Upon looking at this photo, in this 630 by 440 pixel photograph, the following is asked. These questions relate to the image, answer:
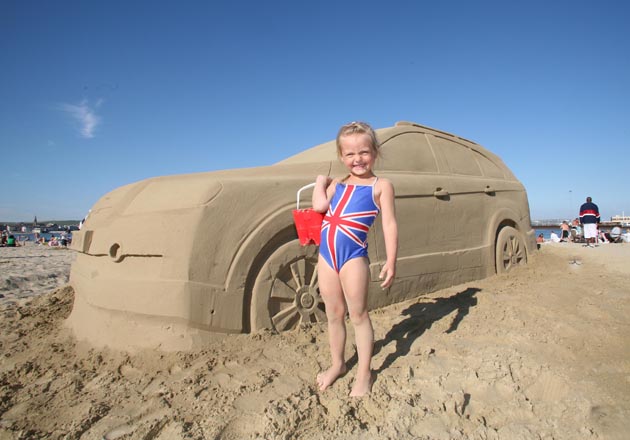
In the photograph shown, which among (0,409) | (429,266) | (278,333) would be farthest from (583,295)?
(0,409)

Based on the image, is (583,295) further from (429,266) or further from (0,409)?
(0,409)

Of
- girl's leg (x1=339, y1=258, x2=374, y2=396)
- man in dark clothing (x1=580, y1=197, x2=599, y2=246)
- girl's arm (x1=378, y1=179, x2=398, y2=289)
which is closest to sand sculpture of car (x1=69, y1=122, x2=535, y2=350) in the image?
girl's leg (x1=339, y1=258, x2=374, y2=396)

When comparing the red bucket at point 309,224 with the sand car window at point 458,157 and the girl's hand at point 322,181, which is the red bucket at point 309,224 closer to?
the girl's hand at point 322,181

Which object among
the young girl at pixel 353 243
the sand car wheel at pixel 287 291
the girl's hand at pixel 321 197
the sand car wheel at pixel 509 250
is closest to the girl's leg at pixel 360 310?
the young girl at pixel 353 243

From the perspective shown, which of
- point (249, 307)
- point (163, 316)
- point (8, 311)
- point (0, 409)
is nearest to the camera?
point (0, 409)

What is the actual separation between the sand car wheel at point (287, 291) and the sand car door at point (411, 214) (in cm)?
56

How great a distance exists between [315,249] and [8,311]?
3.43 metres

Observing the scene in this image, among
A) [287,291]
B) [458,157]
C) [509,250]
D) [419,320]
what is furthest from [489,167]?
[287,291]

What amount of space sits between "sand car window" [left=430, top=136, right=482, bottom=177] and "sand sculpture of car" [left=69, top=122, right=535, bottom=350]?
2.80ft

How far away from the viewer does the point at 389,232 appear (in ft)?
6.82

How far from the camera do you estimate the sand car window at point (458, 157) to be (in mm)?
4470

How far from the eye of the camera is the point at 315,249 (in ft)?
9.68

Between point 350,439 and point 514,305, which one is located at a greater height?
point 514,305

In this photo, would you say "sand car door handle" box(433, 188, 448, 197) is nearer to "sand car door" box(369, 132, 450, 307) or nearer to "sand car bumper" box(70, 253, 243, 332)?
"sand car door" box(369, 132, 450, 307)
